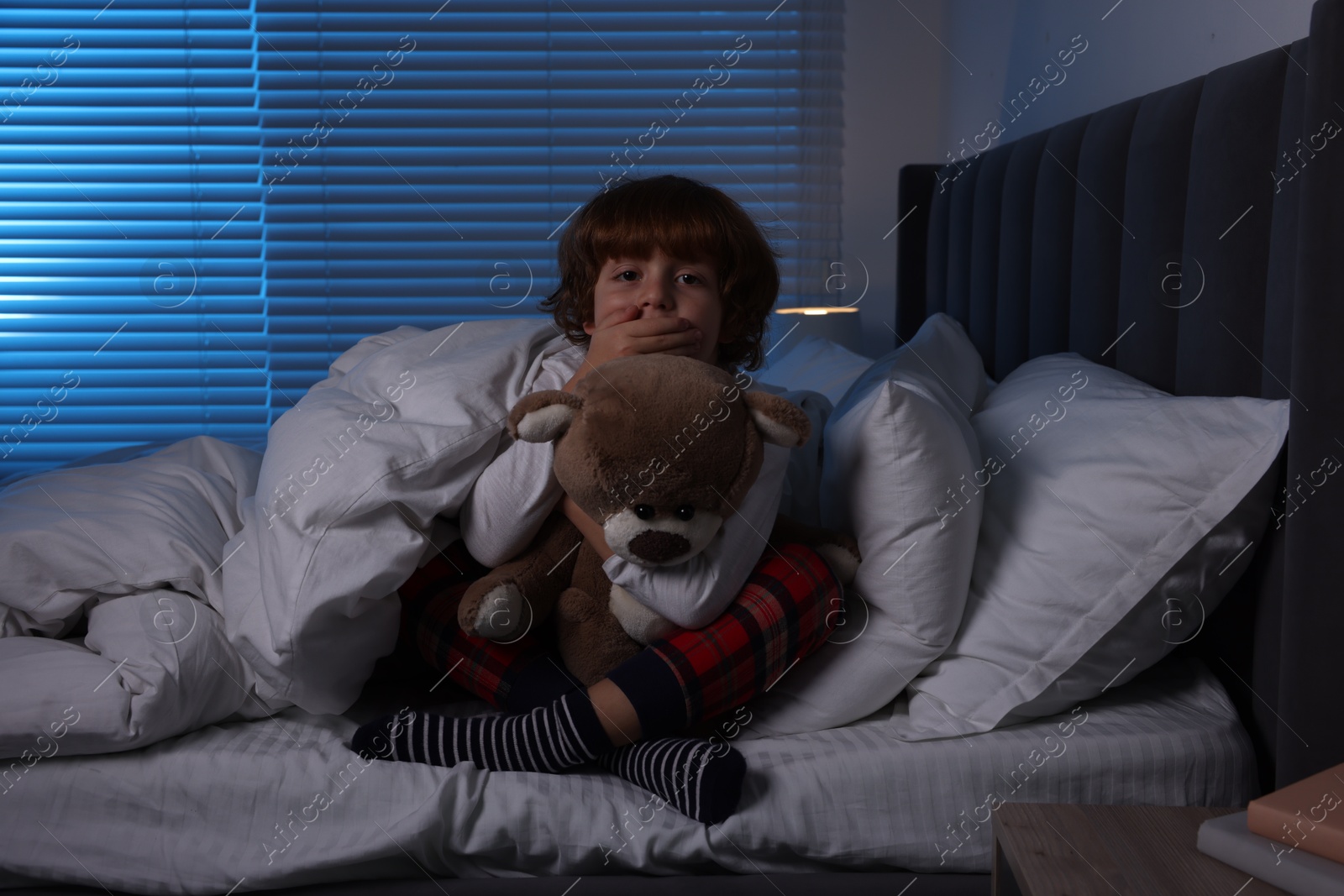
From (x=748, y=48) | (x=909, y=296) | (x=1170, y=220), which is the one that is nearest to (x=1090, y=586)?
(x=1170, y=220)

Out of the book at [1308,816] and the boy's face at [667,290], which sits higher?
the boy's face at [667,290]

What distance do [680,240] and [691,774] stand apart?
0.56 meters

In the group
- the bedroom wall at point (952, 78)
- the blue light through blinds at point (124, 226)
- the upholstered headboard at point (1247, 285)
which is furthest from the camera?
the blue light through blinds at point (124, 226)

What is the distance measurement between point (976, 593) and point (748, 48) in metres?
1.81

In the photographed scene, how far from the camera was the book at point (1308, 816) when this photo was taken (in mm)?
583

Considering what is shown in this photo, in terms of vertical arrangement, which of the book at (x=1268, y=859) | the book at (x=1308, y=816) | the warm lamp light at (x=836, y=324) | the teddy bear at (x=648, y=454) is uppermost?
the warm lamp light at (x=836, y=324)

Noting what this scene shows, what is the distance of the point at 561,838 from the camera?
821 mm

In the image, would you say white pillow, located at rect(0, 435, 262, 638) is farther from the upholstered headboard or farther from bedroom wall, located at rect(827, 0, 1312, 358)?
bedroom wall, located at rect(827, 0, 1312, 358)

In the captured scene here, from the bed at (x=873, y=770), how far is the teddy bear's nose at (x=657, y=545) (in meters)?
0.22

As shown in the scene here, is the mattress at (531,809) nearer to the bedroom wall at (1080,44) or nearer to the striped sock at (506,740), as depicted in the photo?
the striped sock at (506,740)

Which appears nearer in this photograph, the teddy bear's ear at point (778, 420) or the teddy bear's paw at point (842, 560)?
the teddy bear's ear at point (778, 420)

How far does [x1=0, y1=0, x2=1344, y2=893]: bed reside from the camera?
804 millimetres

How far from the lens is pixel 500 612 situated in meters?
0.90

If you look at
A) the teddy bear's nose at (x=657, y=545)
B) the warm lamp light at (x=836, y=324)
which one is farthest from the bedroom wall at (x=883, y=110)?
the teddy bear's nose at (x=657, y=545)
